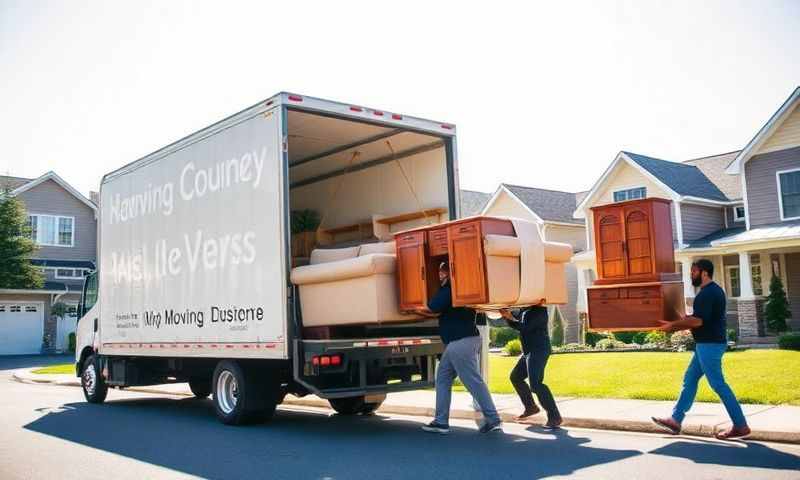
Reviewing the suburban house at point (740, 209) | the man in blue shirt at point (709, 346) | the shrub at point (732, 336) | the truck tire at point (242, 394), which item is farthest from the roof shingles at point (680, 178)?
the truck tire at point (242, 394)

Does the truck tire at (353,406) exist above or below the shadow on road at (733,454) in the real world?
above

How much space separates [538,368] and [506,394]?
377cm

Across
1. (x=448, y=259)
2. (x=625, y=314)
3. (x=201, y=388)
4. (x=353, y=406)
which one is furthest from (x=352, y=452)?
(x=201, y=388)

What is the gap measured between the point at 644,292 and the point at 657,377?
5.35 metres

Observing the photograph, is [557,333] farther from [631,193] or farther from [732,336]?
[631,193]

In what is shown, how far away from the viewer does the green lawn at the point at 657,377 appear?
11188mm

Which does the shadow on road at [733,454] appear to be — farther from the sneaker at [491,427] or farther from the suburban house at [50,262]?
the suburban house at [50,262]

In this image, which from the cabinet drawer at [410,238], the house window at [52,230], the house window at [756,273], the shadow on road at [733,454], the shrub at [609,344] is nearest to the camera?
the shadow on road at [733,454]

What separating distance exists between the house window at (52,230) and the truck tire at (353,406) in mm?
31791

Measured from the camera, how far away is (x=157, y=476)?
291 inches

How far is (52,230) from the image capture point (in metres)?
39.2

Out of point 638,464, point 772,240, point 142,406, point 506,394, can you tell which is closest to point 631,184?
point 772,240

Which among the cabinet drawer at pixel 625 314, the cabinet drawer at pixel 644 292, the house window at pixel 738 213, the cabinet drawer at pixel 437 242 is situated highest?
the house window at pixel 738 213

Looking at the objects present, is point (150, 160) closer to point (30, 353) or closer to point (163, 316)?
point (163, 316)
